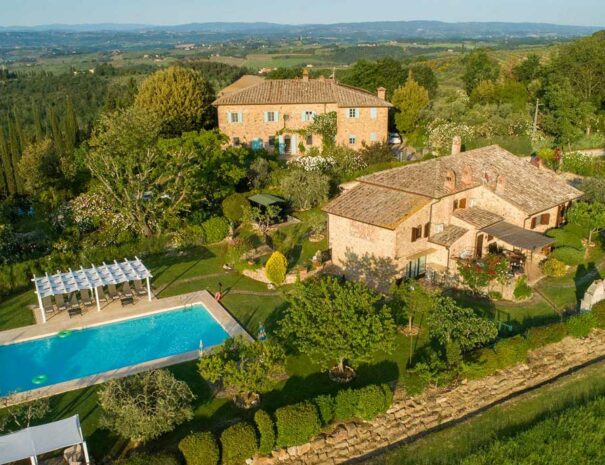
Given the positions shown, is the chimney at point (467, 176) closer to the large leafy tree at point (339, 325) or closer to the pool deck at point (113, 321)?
the large leafy tree at point (339, 325)

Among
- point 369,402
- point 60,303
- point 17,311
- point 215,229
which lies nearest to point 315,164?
point 215,229

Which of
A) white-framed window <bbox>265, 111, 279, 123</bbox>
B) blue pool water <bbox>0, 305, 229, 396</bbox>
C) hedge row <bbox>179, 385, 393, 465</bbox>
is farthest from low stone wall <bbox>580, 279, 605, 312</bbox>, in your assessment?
white-framed window <bbox>265, 111, 279, 123</bbox>

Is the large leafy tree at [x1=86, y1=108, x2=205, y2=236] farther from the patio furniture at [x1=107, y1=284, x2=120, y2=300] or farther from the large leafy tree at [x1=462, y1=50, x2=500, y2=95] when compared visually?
the large leafy tree at [x1=462, y1=50, x2=500, y2=95]

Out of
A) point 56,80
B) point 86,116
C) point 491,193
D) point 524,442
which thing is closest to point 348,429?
point 524,442

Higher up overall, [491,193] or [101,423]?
[491,193]

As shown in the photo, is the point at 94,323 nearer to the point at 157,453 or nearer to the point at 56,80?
the point at 157,453

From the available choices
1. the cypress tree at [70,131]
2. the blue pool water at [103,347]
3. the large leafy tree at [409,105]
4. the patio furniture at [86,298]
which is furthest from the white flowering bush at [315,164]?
the cypress tree at [70,131]
